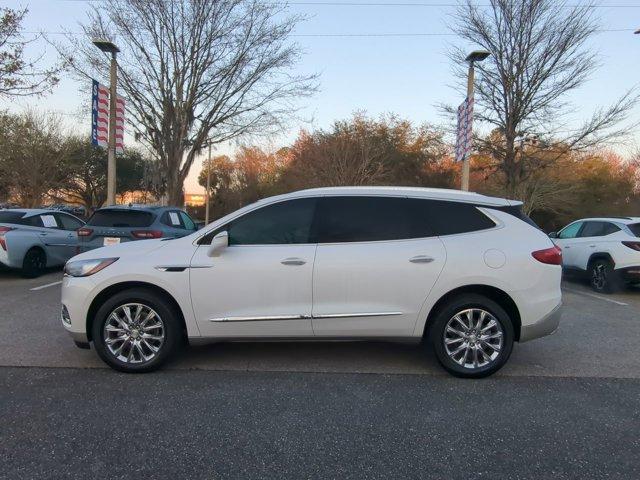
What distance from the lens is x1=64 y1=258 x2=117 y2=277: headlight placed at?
15.2 feet

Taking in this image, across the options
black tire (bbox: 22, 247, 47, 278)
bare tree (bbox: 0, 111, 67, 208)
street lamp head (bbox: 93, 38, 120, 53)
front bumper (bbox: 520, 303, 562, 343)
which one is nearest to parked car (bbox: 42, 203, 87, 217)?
bare tree (bbox: 0, 111, 67, 208)

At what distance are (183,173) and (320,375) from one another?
16.0 meters

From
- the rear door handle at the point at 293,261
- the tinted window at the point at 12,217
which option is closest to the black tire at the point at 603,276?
the rear door handle at the point at 293,261

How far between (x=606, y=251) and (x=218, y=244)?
8379 millimetres

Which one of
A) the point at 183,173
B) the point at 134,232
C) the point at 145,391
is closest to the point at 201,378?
the point at 145,391

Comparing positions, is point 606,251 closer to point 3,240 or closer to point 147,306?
point 147,306

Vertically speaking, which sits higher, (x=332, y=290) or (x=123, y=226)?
(x=123, y=226)

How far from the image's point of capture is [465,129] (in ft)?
44.8

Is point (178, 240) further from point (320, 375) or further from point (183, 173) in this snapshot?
point (183, 173)

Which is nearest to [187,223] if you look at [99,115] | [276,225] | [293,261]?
[99,115]

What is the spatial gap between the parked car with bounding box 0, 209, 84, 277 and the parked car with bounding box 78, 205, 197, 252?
1.00m

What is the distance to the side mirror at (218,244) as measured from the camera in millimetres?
4527

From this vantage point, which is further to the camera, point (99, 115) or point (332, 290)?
point (99, 115)

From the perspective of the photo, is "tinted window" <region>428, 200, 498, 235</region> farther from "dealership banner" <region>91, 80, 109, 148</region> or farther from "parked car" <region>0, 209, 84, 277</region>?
"dealership banner" <region>91, 80, 109, 148</region>
